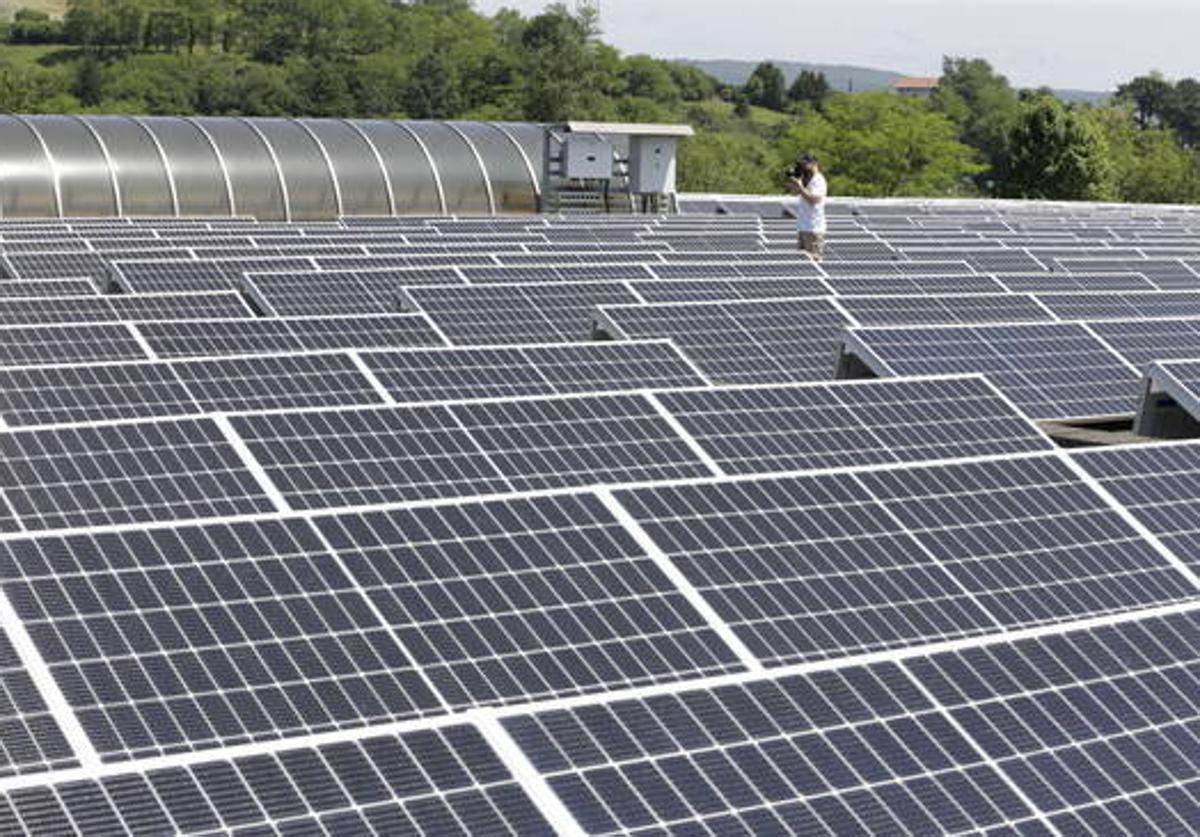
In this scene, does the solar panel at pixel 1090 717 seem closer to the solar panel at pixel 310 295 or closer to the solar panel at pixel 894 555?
the solar panel at pixel 894 555

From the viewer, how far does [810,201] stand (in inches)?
1310

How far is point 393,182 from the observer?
56.9 m

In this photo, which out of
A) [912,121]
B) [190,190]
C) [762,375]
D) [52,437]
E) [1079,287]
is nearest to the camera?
[52,437]

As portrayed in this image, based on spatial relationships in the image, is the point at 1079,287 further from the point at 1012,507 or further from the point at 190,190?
the point at 190,190

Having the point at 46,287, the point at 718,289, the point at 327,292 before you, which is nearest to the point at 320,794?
the point at 327,292

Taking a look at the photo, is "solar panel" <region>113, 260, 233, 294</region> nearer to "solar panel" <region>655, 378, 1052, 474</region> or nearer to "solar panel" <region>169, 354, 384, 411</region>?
"solar panel" <region>169, 354, 384, 411</region>

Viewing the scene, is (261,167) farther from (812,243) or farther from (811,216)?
(811,216)

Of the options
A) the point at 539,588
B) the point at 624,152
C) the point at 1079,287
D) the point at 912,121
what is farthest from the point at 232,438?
the point at 912,121

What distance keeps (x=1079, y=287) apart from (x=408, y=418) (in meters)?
21.8

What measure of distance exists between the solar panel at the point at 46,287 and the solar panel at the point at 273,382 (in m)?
8.89

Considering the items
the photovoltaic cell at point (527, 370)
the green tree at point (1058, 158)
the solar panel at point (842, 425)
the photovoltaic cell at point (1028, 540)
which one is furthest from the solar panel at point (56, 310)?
the green tree at point (1058, 158)

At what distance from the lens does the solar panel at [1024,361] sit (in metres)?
22.6

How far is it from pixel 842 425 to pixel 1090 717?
6095mm

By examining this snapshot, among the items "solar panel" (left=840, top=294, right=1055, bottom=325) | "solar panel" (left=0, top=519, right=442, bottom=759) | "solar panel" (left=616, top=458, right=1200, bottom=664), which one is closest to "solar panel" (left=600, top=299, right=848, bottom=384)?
"solar panel" (left=840, top=294, right=1055, bottom=325)
